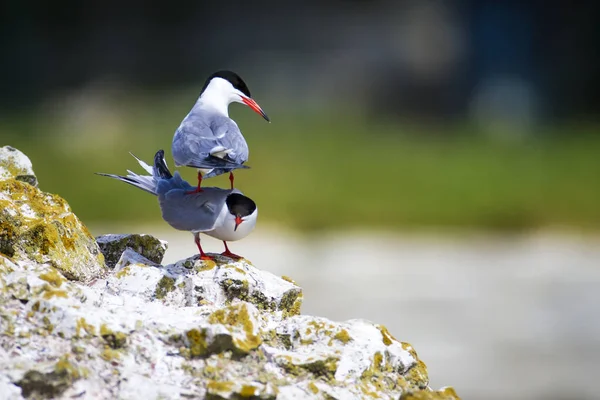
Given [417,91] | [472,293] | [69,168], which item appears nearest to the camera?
[472,293]

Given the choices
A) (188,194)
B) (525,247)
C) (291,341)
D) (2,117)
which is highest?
(2,117)

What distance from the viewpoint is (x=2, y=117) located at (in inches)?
251

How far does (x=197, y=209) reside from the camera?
1649 mm

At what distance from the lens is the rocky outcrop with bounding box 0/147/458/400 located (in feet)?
3.71

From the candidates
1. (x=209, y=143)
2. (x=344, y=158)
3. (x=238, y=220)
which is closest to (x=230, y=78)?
(x=209, y=143)

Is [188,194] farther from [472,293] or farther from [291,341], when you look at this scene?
[472,293]

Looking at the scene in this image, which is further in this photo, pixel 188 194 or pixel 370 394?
pixel 188 194

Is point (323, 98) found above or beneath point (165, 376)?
above

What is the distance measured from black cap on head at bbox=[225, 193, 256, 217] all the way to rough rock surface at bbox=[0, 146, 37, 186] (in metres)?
0.32

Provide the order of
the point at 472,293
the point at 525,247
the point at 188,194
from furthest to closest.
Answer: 1. the point at 525,247
2. the point at 472,293
3. the point at 188,194

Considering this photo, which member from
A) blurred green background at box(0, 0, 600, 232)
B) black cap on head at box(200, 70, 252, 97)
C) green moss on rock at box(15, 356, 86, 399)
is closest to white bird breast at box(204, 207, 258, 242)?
black cap on head at box(200, 70, 252, 97)

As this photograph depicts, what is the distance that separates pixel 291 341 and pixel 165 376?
8.0 inches

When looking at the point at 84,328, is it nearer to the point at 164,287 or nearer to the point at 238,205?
the point at 164,287

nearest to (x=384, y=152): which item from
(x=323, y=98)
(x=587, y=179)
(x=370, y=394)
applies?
(x=323, y=98)
